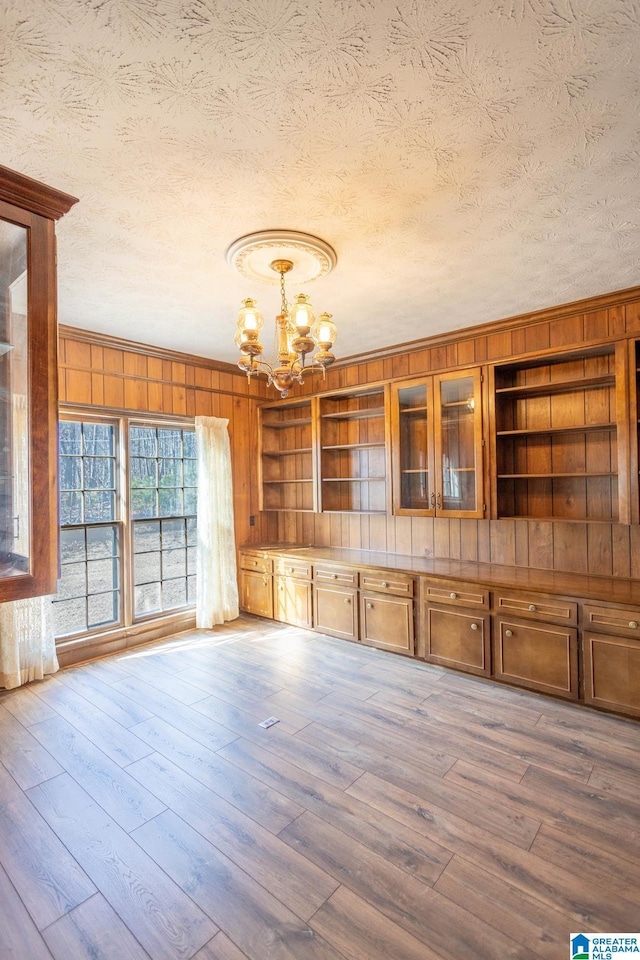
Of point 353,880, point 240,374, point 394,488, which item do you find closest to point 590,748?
point 353,880

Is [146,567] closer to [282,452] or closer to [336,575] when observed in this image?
[336,575]

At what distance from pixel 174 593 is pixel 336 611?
1.68 m

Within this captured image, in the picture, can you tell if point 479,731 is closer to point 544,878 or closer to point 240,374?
point 544,878

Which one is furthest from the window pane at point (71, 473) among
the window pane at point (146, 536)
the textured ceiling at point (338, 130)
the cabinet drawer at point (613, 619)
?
the cabinet drawer at point (613, 619)

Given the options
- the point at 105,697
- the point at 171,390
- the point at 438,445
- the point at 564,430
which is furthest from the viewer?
the point at 171,390

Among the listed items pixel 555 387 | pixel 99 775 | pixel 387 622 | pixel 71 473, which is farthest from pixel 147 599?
pixel 555 387

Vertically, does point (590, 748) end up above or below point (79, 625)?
below

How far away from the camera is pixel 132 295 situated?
123 inches

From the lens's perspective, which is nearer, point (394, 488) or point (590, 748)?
point (590, 748)

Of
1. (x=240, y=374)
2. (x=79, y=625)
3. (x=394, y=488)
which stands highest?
(x=240, y=374)

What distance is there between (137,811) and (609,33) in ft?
11.0

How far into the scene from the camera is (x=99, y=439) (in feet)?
13.5

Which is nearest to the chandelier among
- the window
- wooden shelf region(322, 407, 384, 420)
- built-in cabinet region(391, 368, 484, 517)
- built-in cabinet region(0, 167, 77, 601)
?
built-in cabinet region(0, 167, 77, 601)

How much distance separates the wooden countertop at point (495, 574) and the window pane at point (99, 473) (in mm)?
1743
